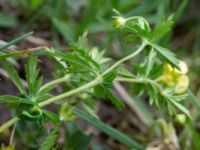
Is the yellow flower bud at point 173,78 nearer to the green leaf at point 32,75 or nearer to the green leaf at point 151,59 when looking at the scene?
the green leaf at point 151,59

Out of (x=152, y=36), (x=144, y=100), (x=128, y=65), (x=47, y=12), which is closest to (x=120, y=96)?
(x=144, y=100)

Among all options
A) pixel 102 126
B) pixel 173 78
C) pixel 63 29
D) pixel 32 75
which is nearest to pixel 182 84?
pixel 173 78

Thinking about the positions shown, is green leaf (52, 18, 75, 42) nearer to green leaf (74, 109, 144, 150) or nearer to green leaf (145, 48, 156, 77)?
green leaf (74, 109, 144, 150)

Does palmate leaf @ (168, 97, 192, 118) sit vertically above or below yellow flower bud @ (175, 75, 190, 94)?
below

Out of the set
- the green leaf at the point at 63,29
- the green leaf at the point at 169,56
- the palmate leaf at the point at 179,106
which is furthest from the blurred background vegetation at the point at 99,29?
the green leaf at the point at 169,56

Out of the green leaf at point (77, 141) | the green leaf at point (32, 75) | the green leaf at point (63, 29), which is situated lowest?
the green leaf at point (77, 141)

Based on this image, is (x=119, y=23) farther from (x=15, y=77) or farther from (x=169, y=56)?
(x=15, y=77)

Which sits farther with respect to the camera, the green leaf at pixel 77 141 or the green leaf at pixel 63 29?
the green leaf at pixel 63 29

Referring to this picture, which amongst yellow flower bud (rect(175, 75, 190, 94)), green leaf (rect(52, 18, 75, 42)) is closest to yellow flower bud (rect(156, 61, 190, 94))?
yellow flower bud (rect(175, 75, 190, 94))
